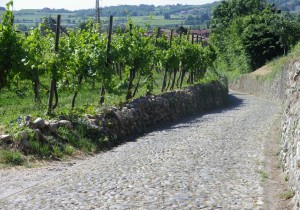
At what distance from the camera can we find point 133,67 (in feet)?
78.2

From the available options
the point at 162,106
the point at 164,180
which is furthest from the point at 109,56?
the point at 164,180

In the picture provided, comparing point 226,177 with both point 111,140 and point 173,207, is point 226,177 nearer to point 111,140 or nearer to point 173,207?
point 173,207

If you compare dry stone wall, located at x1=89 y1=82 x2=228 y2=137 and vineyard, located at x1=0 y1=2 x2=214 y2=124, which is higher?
vineyard, located at x1=0 y1=2 x2=214 y2=124

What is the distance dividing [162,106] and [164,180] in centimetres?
1333

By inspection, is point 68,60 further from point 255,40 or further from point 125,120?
point 255,40

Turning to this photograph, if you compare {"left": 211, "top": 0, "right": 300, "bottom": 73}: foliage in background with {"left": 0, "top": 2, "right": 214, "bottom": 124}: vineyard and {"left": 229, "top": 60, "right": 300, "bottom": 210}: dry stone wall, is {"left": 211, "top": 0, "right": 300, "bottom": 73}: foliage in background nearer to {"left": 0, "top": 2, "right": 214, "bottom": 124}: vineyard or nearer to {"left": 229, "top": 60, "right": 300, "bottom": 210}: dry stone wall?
{"left": 229, "top": 60, "right": 300, "bottom": 210}: dry stone wall

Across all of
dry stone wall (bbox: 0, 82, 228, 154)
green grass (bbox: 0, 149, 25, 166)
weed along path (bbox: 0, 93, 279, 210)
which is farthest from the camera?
dry stone wall (bbox: 0, 82, 228, 154)

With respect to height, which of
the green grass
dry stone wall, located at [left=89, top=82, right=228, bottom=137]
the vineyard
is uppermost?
the vineyard

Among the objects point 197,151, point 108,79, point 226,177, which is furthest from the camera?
point 108,79

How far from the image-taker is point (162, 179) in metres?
12.0

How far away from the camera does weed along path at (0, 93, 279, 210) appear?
9.90 m

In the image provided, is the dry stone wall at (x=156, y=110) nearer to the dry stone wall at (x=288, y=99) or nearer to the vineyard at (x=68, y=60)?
the vineyard at (x=68, y=60)

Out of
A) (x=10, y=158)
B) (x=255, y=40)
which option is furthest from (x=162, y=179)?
(x=255, y=40)

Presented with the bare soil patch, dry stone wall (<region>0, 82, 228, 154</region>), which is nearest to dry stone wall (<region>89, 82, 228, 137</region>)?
dry stone wall (<region>0, 82, 228, 154</region>)
